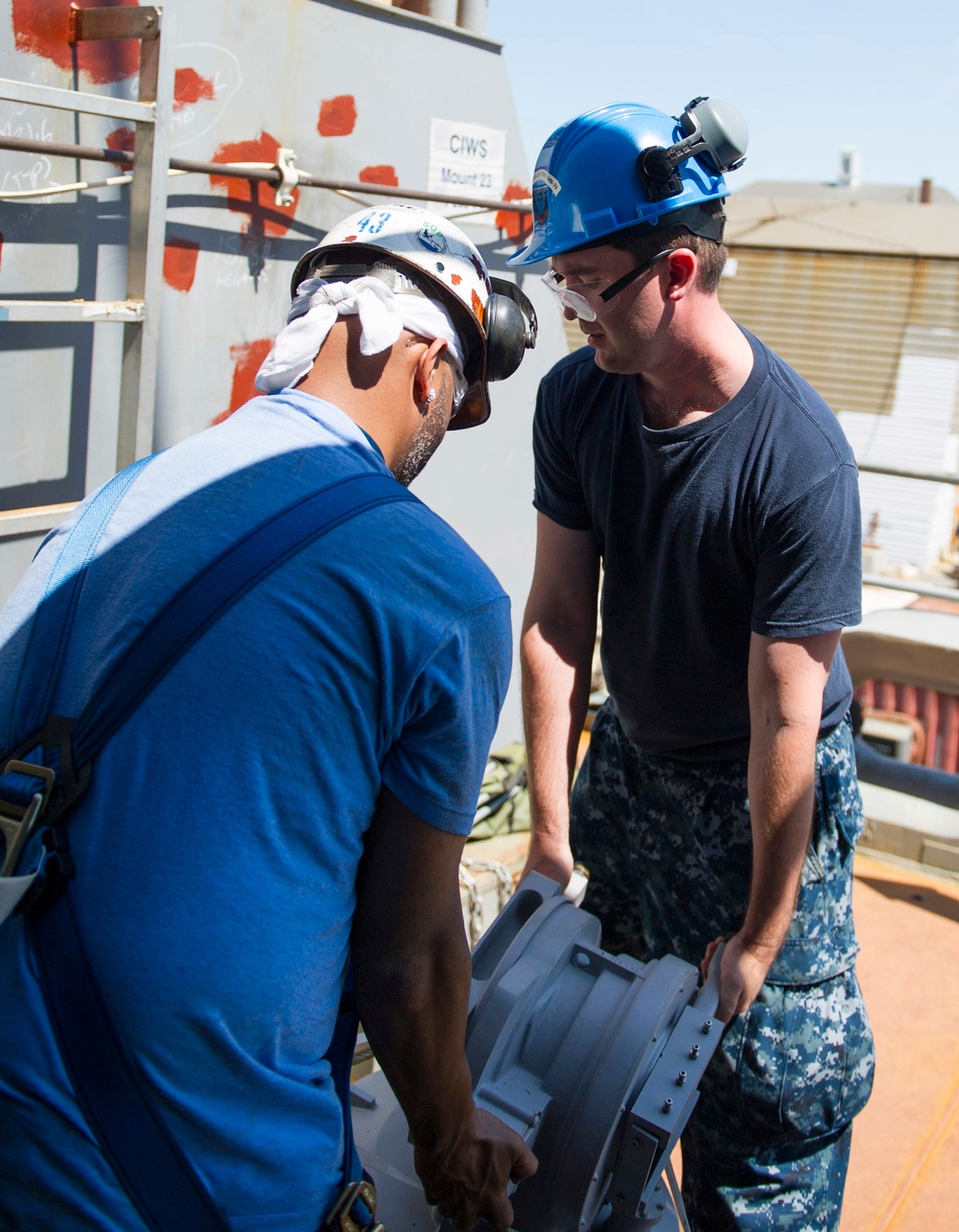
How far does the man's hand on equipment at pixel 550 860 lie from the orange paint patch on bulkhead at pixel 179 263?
2.17m

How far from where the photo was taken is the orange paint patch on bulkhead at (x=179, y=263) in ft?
→ 11.3

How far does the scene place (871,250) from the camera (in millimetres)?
17562

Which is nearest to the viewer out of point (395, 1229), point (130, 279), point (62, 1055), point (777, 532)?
point (62, 1055)

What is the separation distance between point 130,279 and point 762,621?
81.0 inches

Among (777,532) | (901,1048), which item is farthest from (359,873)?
(901,1048)

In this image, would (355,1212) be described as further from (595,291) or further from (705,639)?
(595,291)

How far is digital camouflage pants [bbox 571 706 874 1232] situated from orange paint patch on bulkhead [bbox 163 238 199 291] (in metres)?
2.19

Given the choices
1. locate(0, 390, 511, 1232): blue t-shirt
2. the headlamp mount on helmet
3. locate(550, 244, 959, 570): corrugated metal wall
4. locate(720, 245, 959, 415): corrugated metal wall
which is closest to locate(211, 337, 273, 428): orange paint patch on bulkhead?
the headlamp mount on helmet

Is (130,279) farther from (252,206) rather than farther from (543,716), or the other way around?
(543,716)

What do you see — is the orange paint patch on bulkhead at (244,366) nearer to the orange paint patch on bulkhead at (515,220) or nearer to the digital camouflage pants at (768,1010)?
the orange paint patch on bulkhead at (515,220)

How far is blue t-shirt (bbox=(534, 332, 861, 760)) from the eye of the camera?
1997 mm

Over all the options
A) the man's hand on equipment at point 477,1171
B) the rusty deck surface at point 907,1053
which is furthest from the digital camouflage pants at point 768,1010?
the rusty deck surface at point 907,1053

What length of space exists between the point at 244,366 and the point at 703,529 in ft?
7.16

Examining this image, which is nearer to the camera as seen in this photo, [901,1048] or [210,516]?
[210,516]
